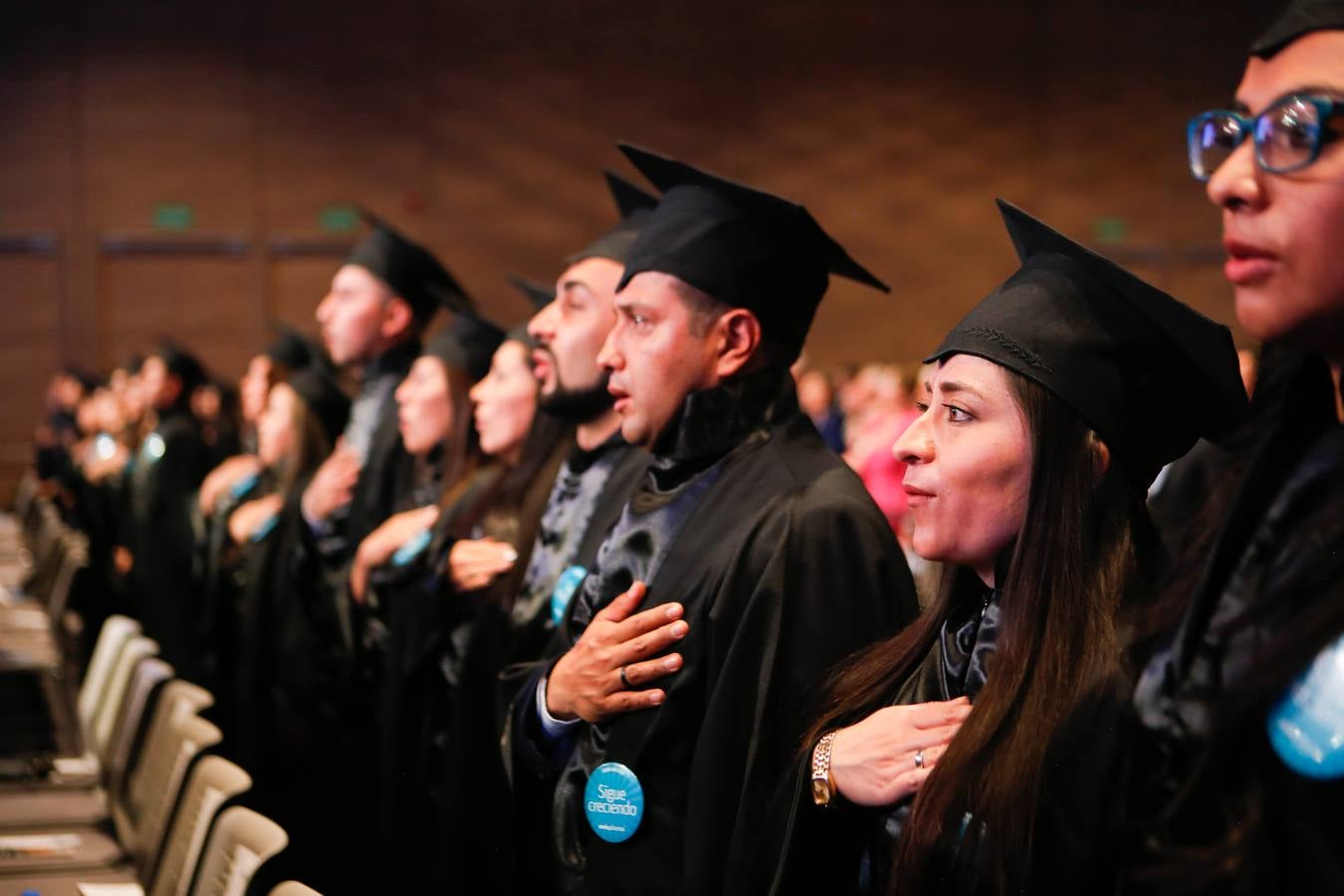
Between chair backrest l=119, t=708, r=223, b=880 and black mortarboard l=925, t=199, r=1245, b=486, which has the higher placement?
black mortarboard l=925, t=199, r=1245, b=486

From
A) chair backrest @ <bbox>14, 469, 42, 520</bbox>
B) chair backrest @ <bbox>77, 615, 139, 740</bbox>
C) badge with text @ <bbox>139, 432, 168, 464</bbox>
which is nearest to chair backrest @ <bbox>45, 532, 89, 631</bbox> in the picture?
badge with text @ <bbox>139, 432, 168, 464</bbox>

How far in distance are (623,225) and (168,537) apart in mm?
5754

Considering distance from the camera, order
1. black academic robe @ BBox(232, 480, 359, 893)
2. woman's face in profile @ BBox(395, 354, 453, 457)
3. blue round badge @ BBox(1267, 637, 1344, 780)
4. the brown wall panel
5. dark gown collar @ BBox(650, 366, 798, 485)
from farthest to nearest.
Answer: the brown wall panel, black academic robe @ BBox(232, 480, 359, 893), woman's face in profile @ BBox(395, 354, 453, 457), dark gown collar @ BBox(650, 366, 798, 485), blue round badge @ BBox(1267, 637, 1344, 780)

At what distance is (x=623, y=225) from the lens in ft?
11.1

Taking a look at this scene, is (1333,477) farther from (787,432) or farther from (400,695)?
(400,695)

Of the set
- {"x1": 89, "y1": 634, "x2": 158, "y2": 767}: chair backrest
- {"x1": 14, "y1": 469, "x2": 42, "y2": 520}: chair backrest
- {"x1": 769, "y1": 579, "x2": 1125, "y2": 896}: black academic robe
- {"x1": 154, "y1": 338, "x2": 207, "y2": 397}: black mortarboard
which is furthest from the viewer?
{"x1": 14, "y1": 469, "x2": 42, "y2": 520}: chair backrest

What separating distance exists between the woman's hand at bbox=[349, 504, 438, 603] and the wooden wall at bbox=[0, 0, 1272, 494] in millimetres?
10412

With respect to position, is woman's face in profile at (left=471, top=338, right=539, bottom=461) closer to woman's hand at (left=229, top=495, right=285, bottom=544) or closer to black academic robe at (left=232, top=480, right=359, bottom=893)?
black academic robe at (left=232, top=480, right=359, bottom=893)

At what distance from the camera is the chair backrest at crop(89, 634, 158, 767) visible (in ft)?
14.4

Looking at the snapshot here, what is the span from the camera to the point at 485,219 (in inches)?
576

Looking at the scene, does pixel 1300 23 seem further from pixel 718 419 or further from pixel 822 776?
pixel 718 419

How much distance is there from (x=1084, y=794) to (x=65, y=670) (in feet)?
16.2

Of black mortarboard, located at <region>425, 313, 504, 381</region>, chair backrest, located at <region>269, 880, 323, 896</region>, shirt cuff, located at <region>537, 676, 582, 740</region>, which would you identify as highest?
black mortarboard, located at <region>425, 313, 504, 381</region>

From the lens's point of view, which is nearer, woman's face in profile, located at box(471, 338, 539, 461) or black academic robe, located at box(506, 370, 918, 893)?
black academic robe, located at box(506, 370, 918, 893)
